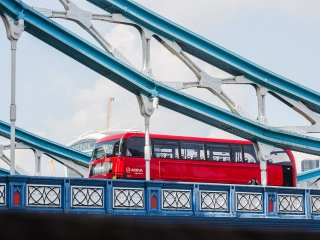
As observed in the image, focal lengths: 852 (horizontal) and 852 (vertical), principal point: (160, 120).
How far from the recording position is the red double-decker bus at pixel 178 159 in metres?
30.3

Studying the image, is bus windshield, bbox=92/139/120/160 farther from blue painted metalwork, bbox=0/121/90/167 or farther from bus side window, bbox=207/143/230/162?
blue painted metalwork, bbox=0/121/90/167

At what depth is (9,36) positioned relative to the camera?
20375mm

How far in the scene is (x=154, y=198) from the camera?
67.0 ft

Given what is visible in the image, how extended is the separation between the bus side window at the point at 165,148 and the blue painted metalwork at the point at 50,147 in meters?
10.9

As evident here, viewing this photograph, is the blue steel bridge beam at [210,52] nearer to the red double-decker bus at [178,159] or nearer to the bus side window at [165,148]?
the red double-decker bus at [178,159]

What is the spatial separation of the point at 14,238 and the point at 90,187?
1860 cm

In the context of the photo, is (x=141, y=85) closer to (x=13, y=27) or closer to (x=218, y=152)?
(x=13, y=27)

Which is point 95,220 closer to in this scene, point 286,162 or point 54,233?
point 54,233

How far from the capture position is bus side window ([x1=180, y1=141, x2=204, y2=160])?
102ft

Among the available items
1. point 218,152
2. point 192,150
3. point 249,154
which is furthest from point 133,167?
point 249,154

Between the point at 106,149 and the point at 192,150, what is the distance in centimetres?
318

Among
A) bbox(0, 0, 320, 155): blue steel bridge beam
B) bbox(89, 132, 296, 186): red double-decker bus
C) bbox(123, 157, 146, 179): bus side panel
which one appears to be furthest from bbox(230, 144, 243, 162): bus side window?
bbox(0, 0, 320, 155): blue steel bridge beam

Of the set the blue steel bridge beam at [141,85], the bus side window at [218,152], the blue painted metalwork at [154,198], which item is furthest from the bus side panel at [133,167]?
the blue painted metalwork at [154,198]

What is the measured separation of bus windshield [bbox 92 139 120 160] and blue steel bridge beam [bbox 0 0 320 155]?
560cm
